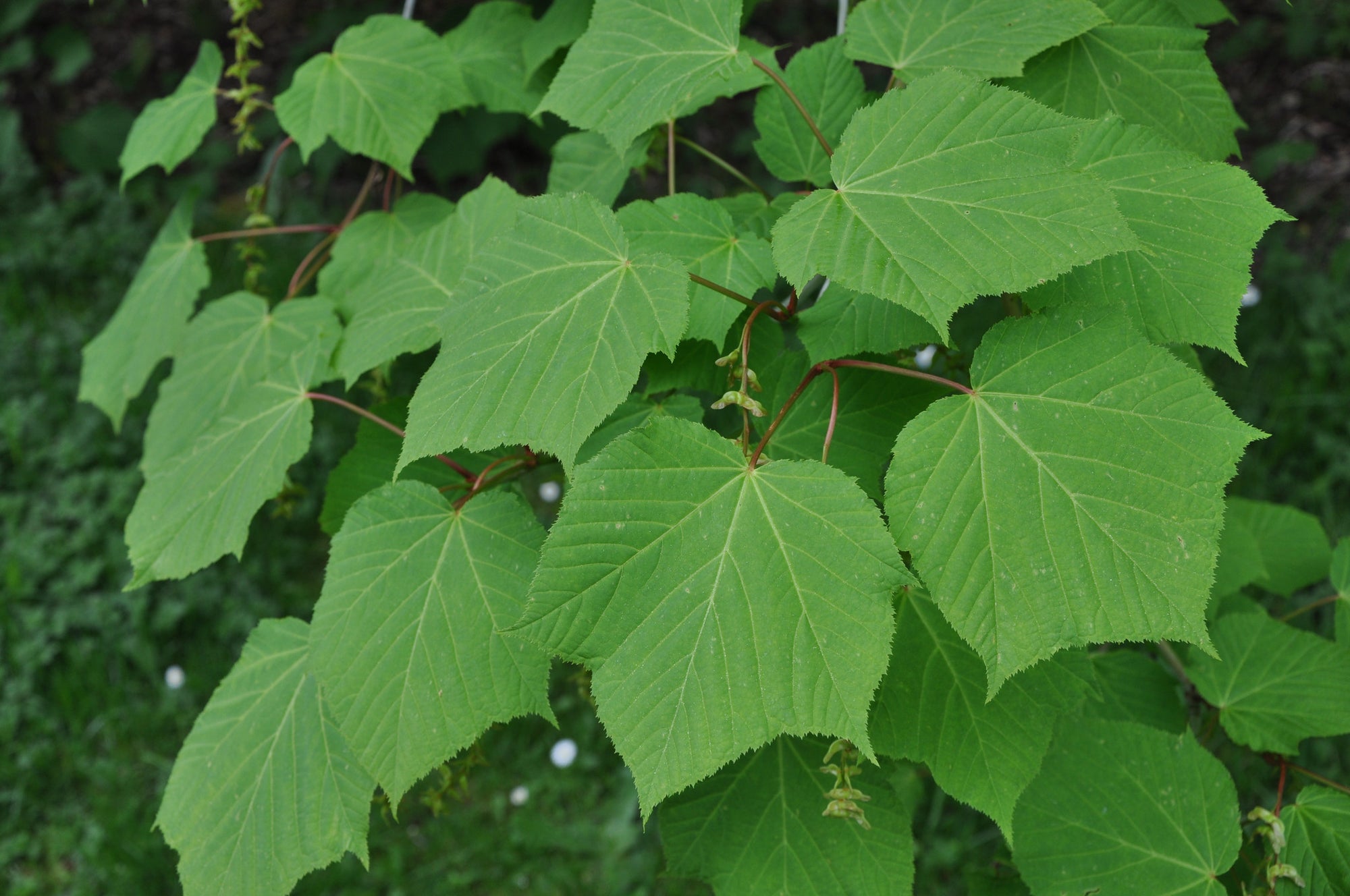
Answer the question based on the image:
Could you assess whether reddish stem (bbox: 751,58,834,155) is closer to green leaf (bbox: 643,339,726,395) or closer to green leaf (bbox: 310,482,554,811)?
green leaf (bbox: 643,339,726,395)

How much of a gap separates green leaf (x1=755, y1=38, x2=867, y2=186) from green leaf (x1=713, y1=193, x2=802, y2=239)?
5cm

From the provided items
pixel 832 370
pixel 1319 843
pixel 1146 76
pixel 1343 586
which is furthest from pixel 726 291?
pixel 1343 586

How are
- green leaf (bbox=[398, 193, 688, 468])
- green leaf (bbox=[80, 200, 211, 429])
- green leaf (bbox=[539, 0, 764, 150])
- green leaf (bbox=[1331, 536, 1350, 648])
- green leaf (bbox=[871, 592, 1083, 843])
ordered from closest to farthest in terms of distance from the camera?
green leaf (bbox=[398, 193, 688, 468]) → green leaf (bbox=[871, 592, 1083, 843]) → green leaf (bbox=[539, 0, 764, 150]) → green leaf (bbox=[1331, 536, 1350, 648]) → green leaf (bbox=[80, 200, 211, 429])

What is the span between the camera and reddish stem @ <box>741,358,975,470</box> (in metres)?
1.19

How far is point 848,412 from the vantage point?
1.35 meters

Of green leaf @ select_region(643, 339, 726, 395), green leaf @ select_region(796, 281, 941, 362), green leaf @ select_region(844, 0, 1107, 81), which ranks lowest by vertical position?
green leaf @ select_region(643, 339, 726, 395)

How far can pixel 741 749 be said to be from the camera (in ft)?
3.49

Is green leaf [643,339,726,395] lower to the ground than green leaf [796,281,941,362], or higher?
lower

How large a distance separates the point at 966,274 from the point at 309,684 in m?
1.12

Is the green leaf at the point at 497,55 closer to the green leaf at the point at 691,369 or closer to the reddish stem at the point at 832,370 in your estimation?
the green leaf at the point at 691,369

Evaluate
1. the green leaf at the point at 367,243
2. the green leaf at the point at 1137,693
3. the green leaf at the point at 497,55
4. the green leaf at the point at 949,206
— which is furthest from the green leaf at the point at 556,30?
the green leaf at the point at 1137,693

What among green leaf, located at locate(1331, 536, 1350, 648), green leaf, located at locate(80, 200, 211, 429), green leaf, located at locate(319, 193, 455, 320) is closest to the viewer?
green leaf, located at locate(1331, 536, 1350, 648)

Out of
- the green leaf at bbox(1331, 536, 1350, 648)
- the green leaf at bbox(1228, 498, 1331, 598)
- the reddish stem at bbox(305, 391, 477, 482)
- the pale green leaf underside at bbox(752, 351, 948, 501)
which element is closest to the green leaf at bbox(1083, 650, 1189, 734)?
the green leaf at bbox(1331, 536, 1350, 648)

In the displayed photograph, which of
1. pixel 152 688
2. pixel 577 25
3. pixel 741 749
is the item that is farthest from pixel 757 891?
pixel 152 688
